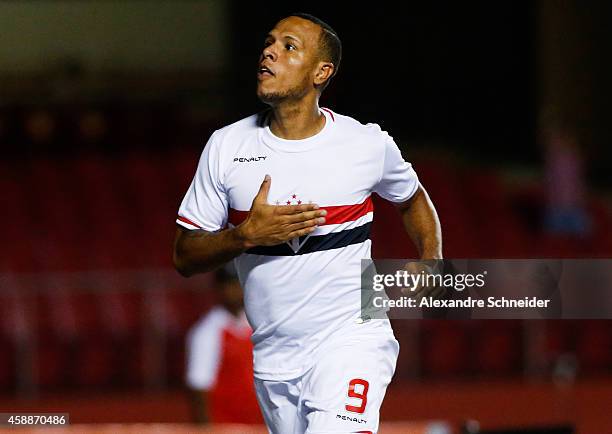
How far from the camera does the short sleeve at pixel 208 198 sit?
15.3 feet

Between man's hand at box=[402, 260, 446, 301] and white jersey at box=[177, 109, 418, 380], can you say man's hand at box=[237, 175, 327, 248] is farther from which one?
man's hand at box=[402, 260, 446, 301]

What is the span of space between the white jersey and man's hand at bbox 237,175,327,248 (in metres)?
0.23

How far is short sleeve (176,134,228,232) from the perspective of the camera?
466 cm

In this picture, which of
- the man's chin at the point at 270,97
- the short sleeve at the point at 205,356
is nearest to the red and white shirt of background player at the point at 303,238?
the man's chin at the point at 270,97

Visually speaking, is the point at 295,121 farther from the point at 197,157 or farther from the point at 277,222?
the point at 197,157

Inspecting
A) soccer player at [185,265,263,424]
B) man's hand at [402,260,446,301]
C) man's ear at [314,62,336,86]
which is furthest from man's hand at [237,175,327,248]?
soccer player at [185,265,263,424]

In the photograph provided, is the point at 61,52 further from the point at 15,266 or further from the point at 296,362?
the point at 296,362

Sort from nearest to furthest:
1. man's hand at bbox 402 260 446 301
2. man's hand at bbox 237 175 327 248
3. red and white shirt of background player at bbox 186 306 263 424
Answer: man's hand at bbox 237 175 327 248 → man's hand at bbox 402 260 446 301 → red and white shirt of background player at bbox 186 306 263 424

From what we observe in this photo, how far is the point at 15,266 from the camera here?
35.1 feet

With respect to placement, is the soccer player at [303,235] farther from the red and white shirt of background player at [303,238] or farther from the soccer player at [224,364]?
the soccer player at [224,364]

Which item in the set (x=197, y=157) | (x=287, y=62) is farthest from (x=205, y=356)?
(x=197, y=157)

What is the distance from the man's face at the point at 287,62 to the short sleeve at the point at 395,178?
398mm

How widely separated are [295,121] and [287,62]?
211 mm

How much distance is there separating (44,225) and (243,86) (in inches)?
146
